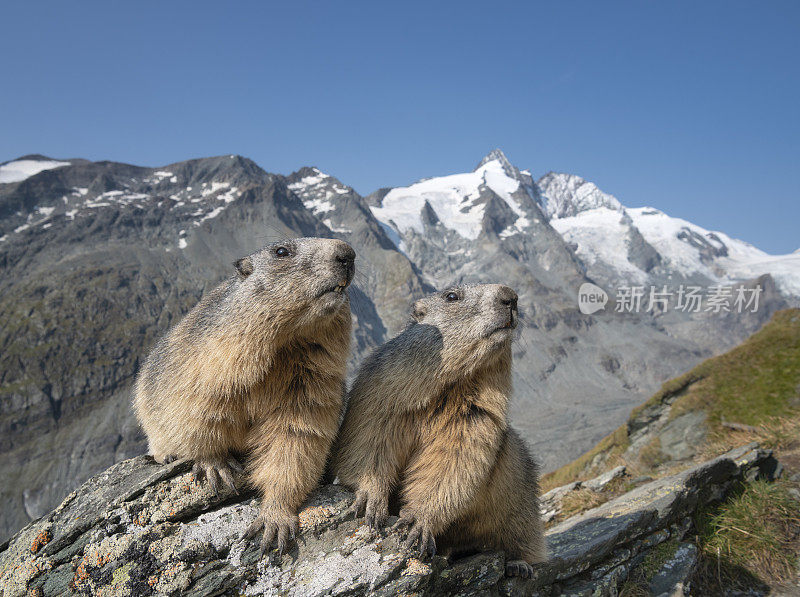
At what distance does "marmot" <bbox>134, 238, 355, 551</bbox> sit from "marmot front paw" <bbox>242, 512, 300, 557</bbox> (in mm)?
11

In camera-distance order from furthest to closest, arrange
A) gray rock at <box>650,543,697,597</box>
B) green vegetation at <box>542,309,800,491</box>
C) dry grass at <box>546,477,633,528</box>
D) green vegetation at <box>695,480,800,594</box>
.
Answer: green vegetation at <box>542,309,800,491</box> → dry grass at <box>546,477,633,528</box> → green vegetation at <box>695,480,800,594</box> → gray rock at <box>650,543,697,597</box>

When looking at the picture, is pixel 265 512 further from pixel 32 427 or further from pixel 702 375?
pixel 32 427

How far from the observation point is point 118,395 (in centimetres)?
18750

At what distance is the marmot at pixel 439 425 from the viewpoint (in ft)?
19.0

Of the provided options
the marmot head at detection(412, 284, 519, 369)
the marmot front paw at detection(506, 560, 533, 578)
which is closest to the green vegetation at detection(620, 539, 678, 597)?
the marmot front paw at detection(506, 560, 533, 578)

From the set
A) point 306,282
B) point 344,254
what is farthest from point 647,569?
point 306,282

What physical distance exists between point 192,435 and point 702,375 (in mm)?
24448

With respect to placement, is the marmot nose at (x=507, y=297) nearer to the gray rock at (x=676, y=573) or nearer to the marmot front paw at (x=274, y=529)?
the marmot front paw at (x=274, y=529)

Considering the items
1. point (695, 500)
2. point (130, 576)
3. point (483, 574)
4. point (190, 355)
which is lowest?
point (695, 500)

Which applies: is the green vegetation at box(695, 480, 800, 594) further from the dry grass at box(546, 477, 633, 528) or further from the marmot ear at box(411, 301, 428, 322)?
the marmot ear at box(411, 301, 428, 322)

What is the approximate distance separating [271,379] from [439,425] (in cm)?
218

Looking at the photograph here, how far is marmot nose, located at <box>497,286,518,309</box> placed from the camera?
243 inches

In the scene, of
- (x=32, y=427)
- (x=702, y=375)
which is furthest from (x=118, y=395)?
(x=702, y=375)

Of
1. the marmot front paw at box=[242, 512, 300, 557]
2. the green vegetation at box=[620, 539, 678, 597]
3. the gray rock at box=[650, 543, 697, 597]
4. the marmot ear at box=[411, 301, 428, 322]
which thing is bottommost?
the gray rock at box=[650, 543, 697, 597]
